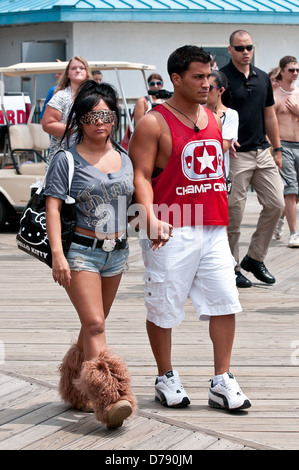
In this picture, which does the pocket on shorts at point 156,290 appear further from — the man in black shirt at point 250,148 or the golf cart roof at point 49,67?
the golf cart roof at point 49,67

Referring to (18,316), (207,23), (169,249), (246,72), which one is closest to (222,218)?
(169,249)

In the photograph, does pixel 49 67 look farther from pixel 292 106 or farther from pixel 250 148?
pixel 250 148

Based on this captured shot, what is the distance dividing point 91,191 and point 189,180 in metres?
0.59

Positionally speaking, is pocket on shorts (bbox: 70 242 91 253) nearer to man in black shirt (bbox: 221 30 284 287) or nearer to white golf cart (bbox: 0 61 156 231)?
man in black shirt (bbox: 221 30 284 287)

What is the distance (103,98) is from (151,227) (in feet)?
2.31

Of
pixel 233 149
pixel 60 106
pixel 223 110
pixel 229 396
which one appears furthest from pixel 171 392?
pixel 60 106

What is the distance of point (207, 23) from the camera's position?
19.0m

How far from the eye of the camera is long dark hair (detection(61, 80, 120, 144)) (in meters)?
A: 4.71

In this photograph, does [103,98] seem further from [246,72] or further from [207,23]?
[207,23]

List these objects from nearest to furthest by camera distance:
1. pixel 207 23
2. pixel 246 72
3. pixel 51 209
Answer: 1. pixel 51 209
2. pixel 246 72
3. pixel 207 23

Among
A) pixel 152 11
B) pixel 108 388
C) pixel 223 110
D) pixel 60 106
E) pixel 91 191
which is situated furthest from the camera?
pixel 152 11

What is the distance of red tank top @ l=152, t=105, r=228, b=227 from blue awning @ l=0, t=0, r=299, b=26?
43.2ft

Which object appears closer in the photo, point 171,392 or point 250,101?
point 171,392

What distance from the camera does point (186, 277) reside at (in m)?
4.99
